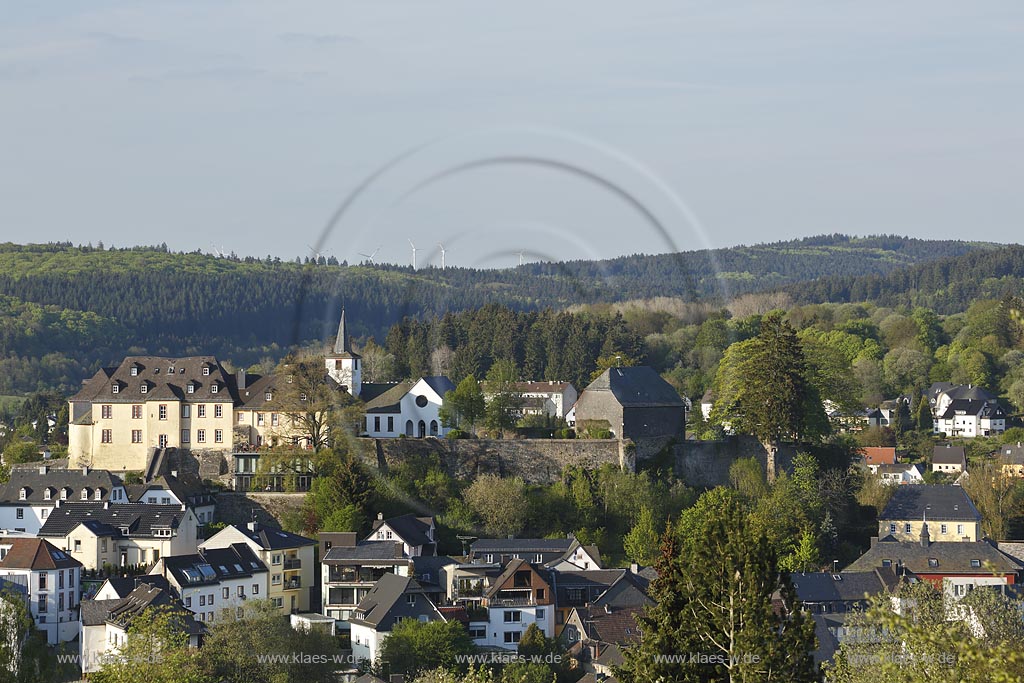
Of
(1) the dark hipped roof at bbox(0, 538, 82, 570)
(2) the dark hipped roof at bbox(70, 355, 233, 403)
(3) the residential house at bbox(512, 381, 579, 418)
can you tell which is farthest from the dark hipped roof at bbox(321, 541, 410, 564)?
(3) the residential house at bbox(512, 381, 579, 418)

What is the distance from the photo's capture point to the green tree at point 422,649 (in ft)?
150

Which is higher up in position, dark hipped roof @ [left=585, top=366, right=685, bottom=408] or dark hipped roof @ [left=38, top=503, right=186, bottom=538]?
dark hipped roof @ [left=585, top=366, right=685, bottom=408]

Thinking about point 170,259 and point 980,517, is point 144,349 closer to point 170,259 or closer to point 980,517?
point 170,259

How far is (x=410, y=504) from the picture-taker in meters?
55.8

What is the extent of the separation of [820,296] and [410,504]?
353 ft

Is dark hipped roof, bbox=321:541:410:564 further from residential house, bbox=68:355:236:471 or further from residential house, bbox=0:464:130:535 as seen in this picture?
residential house, bbox=0:464:130:535

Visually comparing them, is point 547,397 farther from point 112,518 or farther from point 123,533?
point 123,533

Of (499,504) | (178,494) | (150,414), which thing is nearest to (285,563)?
(178,494)

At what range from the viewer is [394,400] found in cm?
5897

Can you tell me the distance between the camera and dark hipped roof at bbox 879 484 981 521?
2393 inches

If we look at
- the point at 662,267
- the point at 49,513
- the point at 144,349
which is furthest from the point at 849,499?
the point at 144,349

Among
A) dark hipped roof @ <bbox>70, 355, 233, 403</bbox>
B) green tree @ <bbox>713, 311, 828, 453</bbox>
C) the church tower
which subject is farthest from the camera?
the church tower

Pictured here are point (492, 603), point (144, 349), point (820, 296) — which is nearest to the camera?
point (492, 603)

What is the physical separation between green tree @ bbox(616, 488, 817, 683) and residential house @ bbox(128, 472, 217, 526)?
101ft
